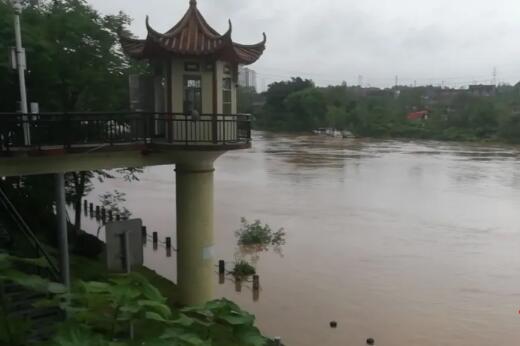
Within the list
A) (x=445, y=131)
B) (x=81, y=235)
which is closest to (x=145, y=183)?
(x=81, y=235)

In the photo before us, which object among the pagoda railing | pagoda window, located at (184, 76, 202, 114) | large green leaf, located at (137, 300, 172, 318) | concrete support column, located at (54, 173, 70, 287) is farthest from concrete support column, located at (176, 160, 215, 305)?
large green leaf, located at (137, 300, 172, 318)

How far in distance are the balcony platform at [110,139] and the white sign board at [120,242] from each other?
493 centimetres

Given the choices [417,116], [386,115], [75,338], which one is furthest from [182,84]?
[417,116]

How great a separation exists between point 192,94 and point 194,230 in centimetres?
342

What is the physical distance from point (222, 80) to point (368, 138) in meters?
94.3

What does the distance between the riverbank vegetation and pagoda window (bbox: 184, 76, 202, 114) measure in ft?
281

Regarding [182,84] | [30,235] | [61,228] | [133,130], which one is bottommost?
[61,228]

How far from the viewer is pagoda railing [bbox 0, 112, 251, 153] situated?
1078cm

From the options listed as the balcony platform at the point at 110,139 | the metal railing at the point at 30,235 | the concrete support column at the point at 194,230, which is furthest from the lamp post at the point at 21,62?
the concrete support column at the point at 194,230

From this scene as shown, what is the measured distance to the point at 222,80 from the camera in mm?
12602

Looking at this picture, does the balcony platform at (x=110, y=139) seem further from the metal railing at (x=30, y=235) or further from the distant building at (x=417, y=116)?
the distant building at (x=417, y=116)

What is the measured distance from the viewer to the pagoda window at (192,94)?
40.7 ft

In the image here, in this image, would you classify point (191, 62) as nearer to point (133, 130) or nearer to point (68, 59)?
point (133, 130)

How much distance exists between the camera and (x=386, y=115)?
4323 inches
